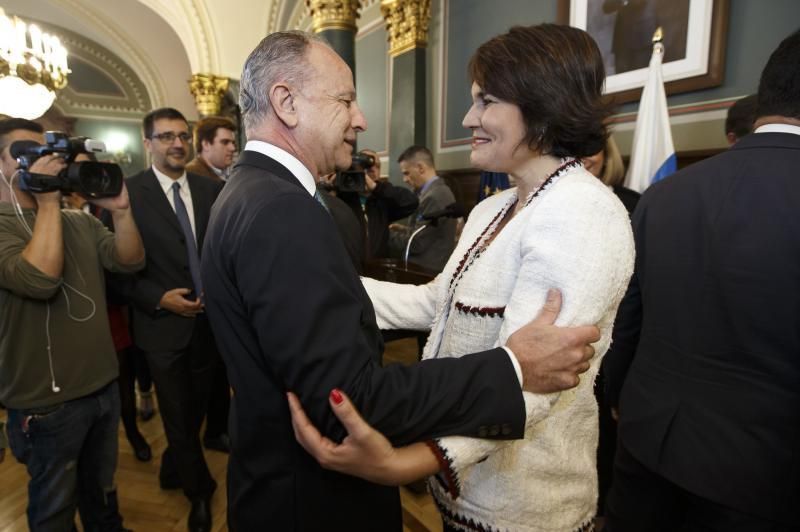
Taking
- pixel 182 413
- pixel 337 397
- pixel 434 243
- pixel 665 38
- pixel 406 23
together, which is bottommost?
pixel 182 413

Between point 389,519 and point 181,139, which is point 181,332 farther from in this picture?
point 389,519

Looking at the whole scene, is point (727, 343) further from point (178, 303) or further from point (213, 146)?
point (213, 146)

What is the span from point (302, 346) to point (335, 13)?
481 centimetres

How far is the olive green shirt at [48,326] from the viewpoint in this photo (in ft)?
4.96

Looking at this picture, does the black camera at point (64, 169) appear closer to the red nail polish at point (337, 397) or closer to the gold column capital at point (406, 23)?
the red nail polish at point (337, 397)

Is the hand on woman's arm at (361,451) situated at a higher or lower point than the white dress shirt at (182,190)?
lower

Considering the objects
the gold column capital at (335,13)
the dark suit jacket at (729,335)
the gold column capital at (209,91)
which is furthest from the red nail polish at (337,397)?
the gold column capital at (209,91)

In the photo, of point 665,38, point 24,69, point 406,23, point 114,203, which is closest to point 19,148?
point 114,203

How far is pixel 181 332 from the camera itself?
214 cm

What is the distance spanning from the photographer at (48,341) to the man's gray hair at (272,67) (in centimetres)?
108

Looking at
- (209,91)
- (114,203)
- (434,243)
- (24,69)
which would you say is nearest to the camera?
(114,203)

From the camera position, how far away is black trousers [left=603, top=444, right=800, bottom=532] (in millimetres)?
1160

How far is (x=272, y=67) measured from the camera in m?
0.89

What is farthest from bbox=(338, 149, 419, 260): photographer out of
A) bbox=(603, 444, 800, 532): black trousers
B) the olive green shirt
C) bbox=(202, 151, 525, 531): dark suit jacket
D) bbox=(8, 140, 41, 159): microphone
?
bbox=(202, 151, 525, 531): dark suit jacket
